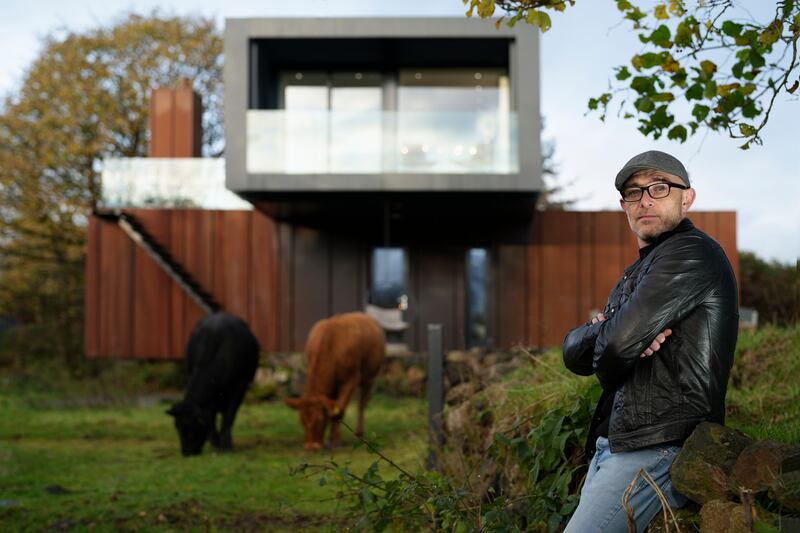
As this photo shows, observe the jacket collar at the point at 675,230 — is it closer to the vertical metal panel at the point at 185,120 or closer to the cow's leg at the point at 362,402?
the cow's leg at the point at 362,402

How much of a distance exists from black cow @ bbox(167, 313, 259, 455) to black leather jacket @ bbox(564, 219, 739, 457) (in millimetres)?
8188

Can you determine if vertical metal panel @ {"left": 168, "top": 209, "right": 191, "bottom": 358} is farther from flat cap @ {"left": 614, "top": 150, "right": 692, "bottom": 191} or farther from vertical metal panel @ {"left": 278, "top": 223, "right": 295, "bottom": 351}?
flat cap @ {"left": 614, "top": 150, "right": 692, "bottom": 191}

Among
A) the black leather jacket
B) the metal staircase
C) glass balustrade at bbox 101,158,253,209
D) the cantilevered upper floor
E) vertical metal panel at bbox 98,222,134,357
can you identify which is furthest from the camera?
vertical metal panel at bbox 98,222,134,357

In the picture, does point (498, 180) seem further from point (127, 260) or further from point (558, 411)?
point (558, 411)

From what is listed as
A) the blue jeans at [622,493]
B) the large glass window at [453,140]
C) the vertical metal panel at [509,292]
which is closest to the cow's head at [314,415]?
the large glass window at [453,140]

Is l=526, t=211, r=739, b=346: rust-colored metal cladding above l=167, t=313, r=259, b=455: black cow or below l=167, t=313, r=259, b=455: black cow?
above

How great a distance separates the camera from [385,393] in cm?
1677

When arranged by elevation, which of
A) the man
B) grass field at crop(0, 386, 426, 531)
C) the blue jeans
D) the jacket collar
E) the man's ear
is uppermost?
the man's ear

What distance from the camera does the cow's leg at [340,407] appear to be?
33.9 feet

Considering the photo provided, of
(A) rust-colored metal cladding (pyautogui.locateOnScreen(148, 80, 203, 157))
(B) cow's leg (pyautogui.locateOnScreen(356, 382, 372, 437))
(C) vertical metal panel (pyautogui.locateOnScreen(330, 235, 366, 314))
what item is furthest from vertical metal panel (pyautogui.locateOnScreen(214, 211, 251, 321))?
(B) cow's leg (pyautogui.locateOnScreen(356, 382, 372, 437))

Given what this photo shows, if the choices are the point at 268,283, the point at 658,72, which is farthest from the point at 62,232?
the point at 658,72

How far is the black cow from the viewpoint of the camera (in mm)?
10102

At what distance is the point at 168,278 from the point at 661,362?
1731cm

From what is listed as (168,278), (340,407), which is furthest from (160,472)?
(168,278)
